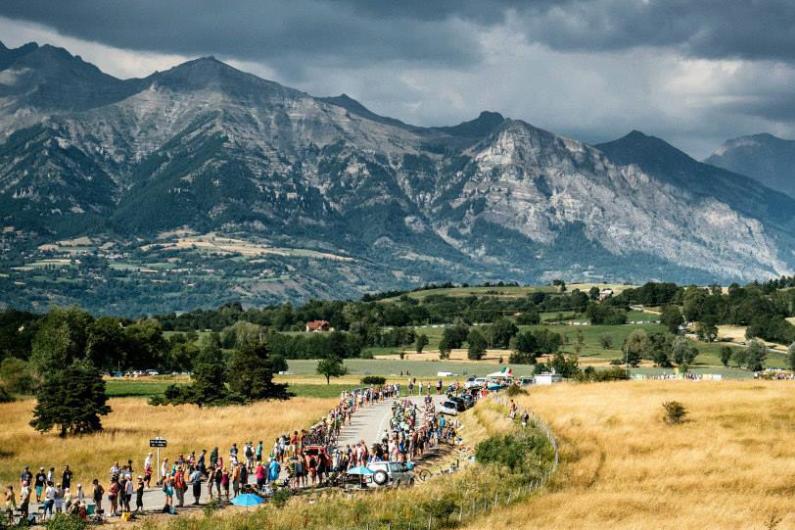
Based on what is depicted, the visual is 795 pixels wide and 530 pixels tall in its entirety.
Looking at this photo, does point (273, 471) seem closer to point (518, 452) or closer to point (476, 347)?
point (518, 452)

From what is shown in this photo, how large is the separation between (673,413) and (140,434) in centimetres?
3759

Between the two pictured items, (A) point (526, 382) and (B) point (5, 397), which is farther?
(A) point (526, 382)

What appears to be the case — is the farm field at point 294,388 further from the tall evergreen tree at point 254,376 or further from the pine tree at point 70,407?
the pine tree at point 70,407

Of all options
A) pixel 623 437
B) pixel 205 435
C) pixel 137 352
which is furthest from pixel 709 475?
pixel 137 352

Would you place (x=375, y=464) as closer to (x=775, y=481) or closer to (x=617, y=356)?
(x=775, y=481)

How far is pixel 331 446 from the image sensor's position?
59625 mm

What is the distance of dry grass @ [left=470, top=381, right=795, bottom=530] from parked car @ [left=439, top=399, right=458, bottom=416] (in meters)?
5.71

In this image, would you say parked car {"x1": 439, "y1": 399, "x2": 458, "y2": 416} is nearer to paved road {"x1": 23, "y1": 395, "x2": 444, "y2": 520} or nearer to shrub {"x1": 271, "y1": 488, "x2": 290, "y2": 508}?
paved road {"x1": 23, "y1": 395, "x2": 444, "y2": 520}

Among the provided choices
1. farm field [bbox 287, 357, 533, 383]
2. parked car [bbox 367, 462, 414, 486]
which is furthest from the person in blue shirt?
farm field [bbox 287, 357, 533, 383]

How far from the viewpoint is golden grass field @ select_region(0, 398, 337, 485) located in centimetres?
6159

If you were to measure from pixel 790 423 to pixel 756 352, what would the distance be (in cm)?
10230

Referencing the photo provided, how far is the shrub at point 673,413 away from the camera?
70.2 meters

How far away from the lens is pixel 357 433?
228ft

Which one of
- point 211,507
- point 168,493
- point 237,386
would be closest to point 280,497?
point 211,507
